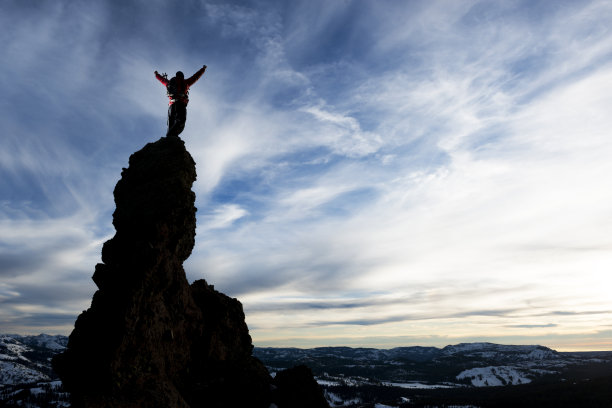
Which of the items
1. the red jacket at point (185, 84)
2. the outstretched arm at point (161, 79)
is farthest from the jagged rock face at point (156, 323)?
the outstretched arm at point (161, 79)

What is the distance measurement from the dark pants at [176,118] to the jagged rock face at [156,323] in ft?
10.8

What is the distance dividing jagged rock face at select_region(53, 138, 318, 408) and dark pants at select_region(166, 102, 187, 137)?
10.8ft

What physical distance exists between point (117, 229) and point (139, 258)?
A: 13.8 feet

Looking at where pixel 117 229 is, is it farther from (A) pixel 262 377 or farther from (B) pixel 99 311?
(A) pixel 262 377

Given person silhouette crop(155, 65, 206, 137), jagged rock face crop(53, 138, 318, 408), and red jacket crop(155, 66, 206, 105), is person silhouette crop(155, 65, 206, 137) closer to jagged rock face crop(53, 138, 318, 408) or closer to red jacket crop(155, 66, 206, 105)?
red jacket crop(155, 66, 206, 105)

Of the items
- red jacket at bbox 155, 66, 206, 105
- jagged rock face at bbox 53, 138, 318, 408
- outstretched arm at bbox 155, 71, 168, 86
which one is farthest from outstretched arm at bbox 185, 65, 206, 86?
jagged rock face at bbox 53, 138, 318, 408

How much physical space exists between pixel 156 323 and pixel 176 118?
17941 mm

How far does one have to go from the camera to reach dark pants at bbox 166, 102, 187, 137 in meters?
34.0

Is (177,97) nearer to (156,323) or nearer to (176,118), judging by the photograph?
(176,118)

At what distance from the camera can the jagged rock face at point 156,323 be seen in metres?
21.8

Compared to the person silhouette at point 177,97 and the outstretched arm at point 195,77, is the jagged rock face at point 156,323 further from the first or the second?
the outstretched arm at point 195,77

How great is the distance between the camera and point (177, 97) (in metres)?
33.5

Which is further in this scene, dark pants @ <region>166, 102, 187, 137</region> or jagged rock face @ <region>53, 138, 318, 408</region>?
dark pants @ <region>166, 102, 187, 137</region>

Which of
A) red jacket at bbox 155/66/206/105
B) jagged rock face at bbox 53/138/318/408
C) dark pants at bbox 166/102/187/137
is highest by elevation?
red jacket at bbox 155/66/206/105
